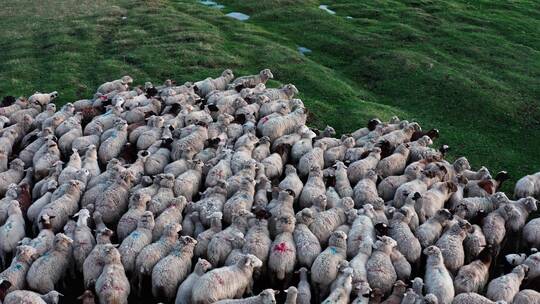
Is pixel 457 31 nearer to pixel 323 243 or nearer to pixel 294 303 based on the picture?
pixel 323 243

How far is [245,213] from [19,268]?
4591mm

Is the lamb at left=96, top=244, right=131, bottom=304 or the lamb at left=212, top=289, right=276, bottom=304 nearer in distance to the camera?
the lamb at left=212, top=289, right=276, bottom=304

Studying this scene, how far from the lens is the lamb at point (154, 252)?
11281 millimetres

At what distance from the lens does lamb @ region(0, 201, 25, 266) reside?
12.1m

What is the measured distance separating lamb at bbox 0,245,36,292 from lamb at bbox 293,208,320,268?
5301 millimetres

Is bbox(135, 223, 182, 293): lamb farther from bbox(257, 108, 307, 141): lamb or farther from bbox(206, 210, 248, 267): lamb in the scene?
bbox(257, 108, 307, 141): lamb

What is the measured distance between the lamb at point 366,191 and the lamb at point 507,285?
3.30 meters

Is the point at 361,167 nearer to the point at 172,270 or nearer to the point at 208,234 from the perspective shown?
the point at 208,234

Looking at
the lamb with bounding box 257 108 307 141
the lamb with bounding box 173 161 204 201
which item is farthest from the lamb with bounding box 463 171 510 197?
the lamb with bounding box 173 161 204 201

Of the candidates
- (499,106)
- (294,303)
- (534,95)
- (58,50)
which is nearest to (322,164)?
(294,303)

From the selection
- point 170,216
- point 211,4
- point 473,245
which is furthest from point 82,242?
point 211,4

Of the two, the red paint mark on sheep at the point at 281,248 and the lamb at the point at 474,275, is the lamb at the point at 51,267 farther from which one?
the lamb at the point at 474,275

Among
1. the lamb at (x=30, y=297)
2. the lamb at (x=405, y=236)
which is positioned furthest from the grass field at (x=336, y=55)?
the lamb at (x=30, y=297)

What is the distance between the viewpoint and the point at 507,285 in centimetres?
1095
